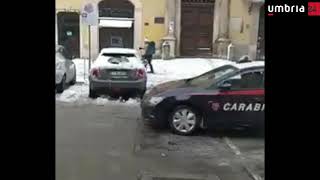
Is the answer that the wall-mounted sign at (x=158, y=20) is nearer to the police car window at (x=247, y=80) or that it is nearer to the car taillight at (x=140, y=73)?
the car taillight at (x=140, y=73)

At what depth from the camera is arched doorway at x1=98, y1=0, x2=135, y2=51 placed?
29.2 meters

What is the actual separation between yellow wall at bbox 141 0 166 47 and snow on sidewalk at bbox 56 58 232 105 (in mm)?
1693

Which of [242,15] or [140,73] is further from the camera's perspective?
[242,15]

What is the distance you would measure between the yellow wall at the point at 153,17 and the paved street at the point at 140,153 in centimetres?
1760

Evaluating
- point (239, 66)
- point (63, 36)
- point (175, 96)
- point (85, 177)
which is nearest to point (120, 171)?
point (85, 177)

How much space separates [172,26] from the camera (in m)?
29.7

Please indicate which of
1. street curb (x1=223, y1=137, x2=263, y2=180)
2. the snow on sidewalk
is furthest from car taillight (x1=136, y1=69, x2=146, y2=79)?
street curb (x1=223, y1=137, x2=263, y2=180)

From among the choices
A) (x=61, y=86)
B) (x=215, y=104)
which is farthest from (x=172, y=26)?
(x=215, y=104)

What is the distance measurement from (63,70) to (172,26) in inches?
542

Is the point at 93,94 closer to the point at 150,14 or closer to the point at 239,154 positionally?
the point at 239,154

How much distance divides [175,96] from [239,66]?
1.45m

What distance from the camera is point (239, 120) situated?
1061cm

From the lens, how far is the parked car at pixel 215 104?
1052 cm

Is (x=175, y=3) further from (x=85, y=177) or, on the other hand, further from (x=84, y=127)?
(x=85, y=177)
